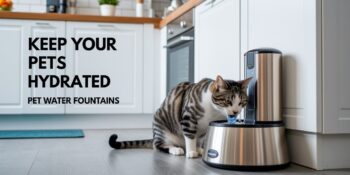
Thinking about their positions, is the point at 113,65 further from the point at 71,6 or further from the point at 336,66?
the point at 336,66

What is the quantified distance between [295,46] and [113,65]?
255 cm

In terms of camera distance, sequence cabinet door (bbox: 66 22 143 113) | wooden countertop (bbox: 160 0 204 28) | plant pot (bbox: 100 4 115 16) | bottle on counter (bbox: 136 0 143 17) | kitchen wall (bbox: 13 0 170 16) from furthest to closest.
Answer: kitchen wall (bbox: 13 0 170 16)
bottle on counter (bbox: 136 0 143 17)
plant pot (bbox: 100 4 115 16)
cabinet door (bbox: 66 22 143 113)
wooden countertop (bbox: 160 0 204 28)

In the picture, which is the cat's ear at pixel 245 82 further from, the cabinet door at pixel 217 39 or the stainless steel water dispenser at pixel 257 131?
the cabinet door at pixel 217 39

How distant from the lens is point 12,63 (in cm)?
396

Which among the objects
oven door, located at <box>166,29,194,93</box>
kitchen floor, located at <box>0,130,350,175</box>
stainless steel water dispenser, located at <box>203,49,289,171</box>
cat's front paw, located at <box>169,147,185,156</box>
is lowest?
kitchen floor, located at <box>0,130,350,175</box>

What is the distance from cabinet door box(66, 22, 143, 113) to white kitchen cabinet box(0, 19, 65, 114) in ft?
0.82

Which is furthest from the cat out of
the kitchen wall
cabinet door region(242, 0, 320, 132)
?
the kitchen wall

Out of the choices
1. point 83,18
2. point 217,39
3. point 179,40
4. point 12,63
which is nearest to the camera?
point 217,39

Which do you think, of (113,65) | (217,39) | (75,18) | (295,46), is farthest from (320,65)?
(75,18)

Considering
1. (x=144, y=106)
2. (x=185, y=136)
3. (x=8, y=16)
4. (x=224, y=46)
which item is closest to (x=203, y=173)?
(x=185, y=136)

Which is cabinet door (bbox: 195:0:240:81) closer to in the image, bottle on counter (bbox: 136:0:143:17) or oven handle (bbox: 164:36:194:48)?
oven handle (bbox: 164:36:194:48)

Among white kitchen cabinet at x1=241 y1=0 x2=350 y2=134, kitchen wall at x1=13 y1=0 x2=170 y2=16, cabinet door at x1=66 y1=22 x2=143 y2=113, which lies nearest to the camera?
white kitchen cabinet at x1=241 y1=0 x2=350 y2=134

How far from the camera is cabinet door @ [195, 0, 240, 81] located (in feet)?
7.73

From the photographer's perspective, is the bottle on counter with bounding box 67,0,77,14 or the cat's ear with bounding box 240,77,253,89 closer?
the cat's ear with bounding box 240,77,253,89
